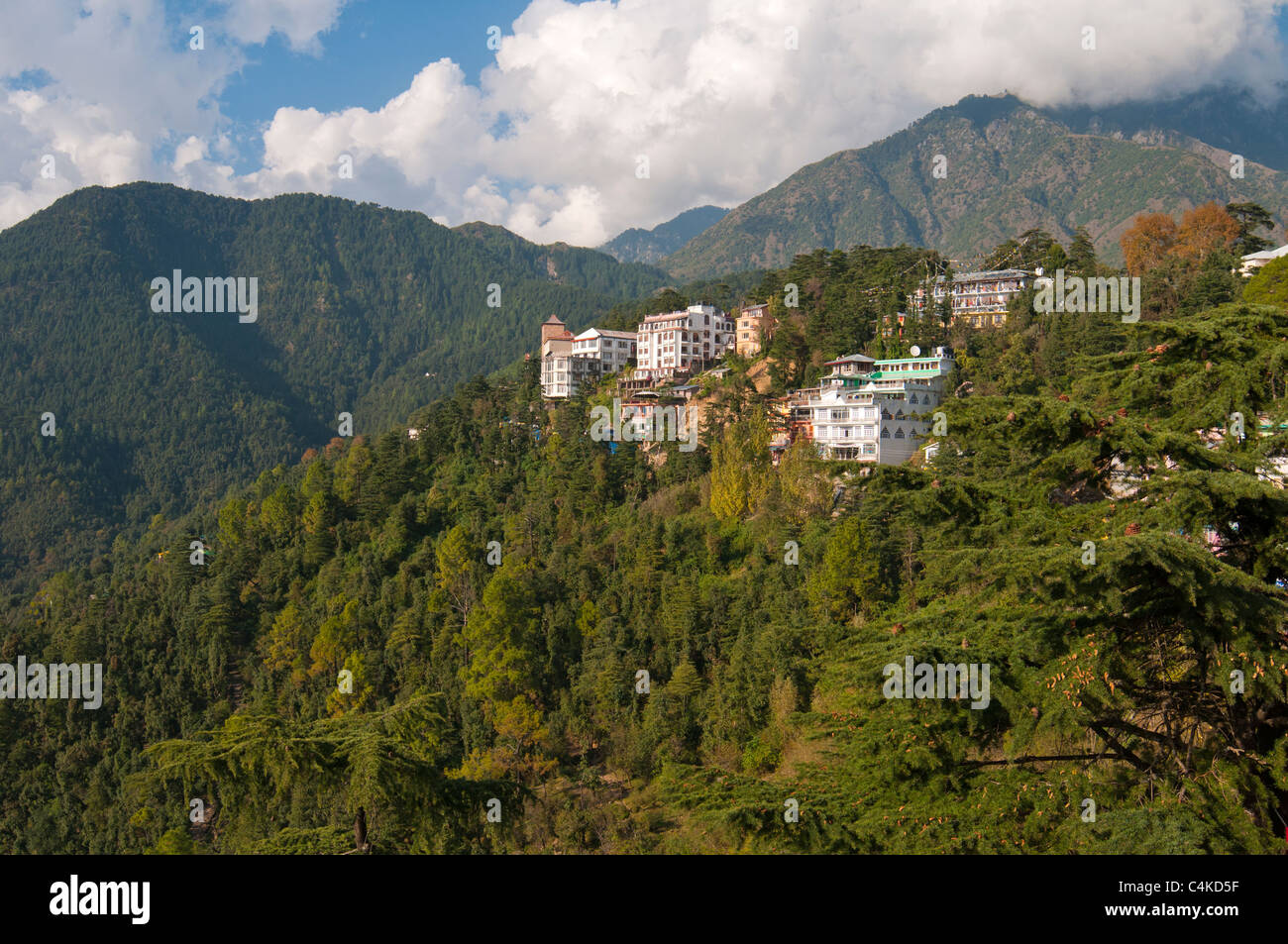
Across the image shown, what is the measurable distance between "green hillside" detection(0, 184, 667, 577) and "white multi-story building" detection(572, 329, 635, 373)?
7964 centimetres

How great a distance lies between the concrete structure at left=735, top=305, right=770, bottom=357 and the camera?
50938 millimetres

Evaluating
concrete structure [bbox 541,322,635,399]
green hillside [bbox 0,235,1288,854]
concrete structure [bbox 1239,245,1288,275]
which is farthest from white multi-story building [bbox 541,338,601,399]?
concrete structure [bbox 1239,245,1288,275]

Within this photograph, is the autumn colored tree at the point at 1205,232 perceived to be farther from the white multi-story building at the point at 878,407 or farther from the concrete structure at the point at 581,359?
the concrete structure at the point at 581,359

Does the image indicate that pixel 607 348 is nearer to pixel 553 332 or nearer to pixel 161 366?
pixel 553 332

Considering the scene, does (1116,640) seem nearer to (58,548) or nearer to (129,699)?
(129,699)

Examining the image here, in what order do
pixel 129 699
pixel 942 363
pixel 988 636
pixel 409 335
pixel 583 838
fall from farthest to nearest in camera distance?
pixel 409 335
pixel 129 699
pixel 942 363
pixel 583 838
pixel 988 636

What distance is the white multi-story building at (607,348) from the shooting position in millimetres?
60784

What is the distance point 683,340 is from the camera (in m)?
56.2

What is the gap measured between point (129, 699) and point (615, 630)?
2942 centimetres

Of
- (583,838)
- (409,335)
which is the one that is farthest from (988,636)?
(409,335)

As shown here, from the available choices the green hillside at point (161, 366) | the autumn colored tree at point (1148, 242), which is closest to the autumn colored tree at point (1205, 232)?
the autumn colored tree at point (1148, 242)

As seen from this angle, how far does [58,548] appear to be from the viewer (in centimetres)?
10238

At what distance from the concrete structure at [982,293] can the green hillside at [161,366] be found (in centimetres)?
9899

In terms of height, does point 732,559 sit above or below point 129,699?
above
